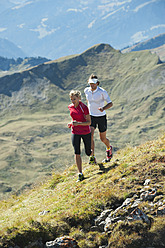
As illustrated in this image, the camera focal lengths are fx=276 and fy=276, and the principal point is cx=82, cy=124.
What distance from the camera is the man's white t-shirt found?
8.28 m

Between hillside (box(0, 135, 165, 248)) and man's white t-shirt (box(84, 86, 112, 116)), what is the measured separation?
2.08 meters

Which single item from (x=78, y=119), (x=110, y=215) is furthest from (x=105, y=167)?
(x=110, y=215)

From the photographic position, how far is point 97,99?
27.3ft

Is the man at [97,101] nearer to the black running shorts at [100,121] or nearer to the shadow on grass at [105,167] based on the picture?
the black running shorts at [100,121]

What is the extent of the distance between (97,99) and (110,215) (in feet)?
12.6

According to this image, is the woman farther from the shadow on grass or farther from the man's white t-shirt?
the shadow on grass

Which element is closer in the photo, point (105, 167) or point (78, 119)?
point (78, 119)

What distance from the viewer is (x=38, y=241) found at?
5.08m

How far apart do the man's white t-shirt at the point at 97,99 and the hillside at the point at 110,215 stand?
208 centimetres

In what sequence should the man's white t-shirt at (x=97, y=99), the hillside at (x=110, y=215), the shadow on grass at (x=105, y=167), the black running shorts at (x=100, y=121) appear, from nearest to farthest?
the hillside at (x=110, y=215)
the shadow on grass at (x=105, y=167)
the man's white t-shirt at (x=97, y=99)
the black running shorts at (x=100, y=121)

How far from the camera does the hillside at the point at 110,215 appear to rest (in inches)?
194

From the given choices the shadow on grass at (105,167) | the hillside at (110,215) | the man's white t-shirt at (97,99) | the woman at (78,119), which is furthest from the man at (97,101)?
the hillside at (110,215)

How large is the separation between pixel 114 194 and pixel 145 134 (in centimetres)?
17128

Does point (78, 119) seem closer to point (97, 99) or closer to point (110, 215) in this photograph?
point (97, 99)
